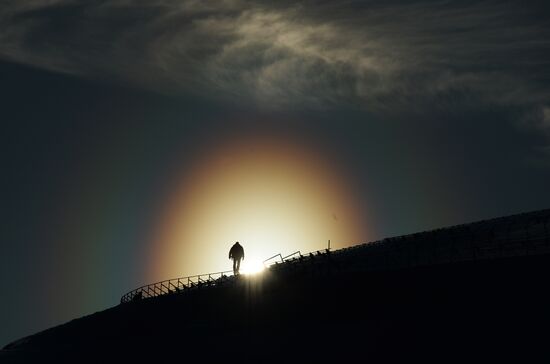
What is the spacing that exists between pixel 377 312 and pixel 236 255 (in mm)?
24937

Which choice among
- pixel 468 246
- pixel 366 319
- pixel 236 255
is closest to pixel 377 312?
pixel 366 319

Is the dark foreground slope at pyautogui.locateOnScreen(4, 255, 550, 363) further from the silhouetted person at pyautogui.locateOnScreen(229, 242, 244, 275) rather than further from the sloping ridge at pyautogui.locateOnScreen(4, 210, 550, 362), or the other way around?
the silhouetted person at pyautogui.locateOnScreen(229, 242, 244, 275)

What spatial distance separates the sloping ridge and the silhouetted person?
5.59 m

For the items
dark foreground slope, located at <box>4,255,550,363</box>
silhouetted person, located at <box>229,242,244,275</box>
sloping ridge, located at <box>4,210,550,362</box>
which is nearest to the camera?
dark foreground slope, located at <box>4,255,550,363</box>

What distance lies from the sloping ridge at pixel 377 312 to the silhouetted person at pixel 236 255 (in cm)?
559

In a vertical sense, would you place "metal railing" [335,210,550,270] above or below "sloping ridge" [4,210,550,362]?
above

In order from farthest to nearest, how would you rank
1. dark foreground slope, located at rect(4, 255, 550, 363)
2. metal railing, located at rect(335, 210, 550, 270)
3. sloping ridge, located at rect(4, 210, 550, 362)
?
1. metal railing, located at rect(335, 210, 550, 270)
2. sloping ridge, located at rect(4, 210, 550, 362)
3. dark foreground slope, located at rect(4, 255, 550, 363)

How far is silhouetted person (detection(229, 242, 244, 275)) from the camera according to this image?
6025 centimetres

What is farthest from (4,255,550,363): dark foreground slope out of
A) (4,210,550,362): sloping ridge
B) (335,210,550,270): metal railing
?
(335,210,550,270): metal railing

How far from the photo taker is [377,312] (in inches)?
1452

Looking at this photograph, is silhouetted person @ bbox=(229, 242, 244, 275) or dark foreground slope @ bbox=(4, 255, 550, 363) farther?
silhouetted person @ bbox=(229, 242, 244, 275)

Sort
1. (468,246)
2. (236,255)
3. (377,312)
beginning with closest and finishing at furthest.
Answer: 1. (377,312)
2. (468,246)
3. (236,255)

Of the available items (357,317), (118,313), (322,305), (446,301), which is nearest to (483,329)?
(446,301)

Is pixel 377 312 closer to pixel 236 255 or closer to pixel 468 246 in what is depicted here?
pixel 468 246
